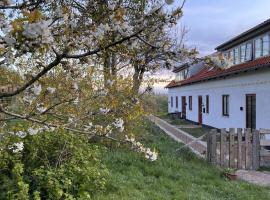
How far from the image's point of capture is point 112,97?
9.29m

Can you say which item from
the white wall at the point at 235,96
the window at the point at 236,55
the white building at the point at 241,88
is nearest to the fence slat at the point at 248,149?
the white building at the point at 241,88

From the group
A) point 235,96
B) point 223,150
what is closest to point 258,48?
point 235,96

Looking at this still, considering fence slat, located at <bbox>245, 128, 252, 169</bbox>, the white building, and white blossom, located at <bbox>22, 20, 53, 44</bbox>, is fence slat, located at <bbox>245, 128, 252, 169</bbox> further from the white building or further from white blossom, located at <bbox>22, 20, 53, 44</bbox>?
white blossom, located at <bbox>22, 20, 53, 44</bbox>

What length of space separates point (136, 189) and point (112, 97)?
2592 millimetres

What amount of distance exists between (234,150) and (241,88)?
8307mm

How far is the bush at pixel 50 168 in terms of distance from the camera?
18.7ft

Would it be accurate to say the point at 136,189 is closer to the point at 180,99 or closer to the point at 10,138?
the point at 10,138

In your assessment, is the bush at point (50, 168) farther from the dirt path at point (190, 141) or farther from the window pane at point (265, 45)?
the window pane at point (265, 45)

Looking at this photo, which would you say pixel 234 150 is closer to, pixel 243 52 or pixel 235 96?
pixel 235 96

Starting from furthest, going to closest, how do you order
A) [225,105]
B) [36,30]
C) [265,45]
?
1. [225,105]
2. [265,45]
3. [36,30]

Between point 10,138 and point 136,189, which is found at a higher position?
point 10,138

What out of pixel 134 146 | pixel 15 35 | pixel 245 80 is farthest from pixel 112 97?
pixel 245 80

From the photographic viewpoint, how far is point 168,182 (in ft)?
27.0

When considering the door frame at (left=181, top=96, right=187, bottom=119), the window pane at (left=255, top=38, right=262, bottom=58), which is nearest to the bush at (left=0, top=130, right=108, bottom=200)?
the window pane at (left=255, top=38, right=262, bottom=58)
